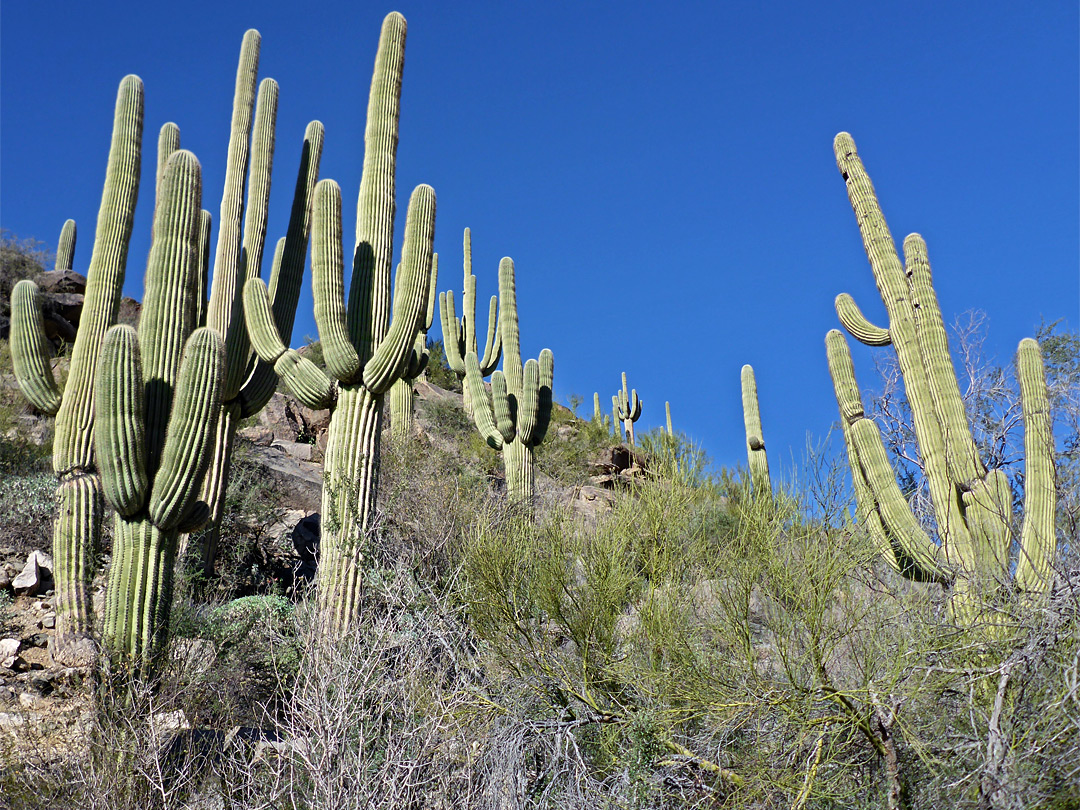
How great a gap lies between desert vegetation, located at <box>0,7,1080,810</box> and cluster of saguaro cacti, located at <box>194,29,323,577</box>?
0.04 meters

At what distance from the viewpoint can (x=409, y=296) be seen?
8.05 m

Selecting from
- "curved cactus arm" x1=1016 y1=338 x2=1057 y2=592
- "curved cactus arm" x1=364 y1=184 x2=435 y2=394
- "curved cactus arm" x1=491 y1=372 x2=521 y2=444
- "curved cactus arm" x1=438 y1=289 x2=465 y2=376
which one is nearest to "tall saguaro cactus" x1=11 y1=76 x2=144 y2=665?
"curved cactus arm" x1=364 y1=184 x2=435 y2=394

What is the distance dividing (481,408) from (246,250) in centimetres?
407

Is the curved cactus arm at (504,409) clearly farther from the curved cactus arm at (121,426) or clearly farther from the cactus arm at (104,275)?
the curved cactus arm at (121,426)

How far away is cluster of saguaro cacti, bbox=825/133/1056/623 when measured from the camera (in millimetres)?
6172

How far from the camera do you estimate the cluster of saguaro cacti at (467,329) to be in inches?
631

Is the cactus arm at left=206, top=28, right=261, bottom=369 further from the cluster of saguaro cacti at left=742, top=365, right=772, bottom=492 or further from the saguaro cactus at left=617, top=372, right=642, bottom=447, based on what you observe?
the saguaro cactus at left=617, top=372, right=642, bottom=447

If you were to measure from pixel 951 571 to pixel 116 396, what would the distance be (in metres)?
5.97

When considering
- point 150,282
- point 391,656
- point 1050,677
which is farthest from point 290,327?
point 1050,677

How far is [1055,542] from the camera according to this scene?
6.50 meters

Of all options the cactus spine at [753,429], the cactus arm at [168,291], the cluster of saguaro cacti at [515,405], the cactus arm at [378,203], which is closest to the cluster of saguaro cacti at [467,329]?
the cluster of saguaro cacti at [515,405]

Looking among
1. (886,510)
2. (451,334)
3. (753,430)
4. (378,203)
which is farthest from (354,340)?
(451,334)

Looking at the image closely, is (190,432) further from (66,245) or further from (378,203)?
(66,245)

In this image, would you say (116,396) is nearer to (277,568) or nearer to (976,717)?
(277,568)
